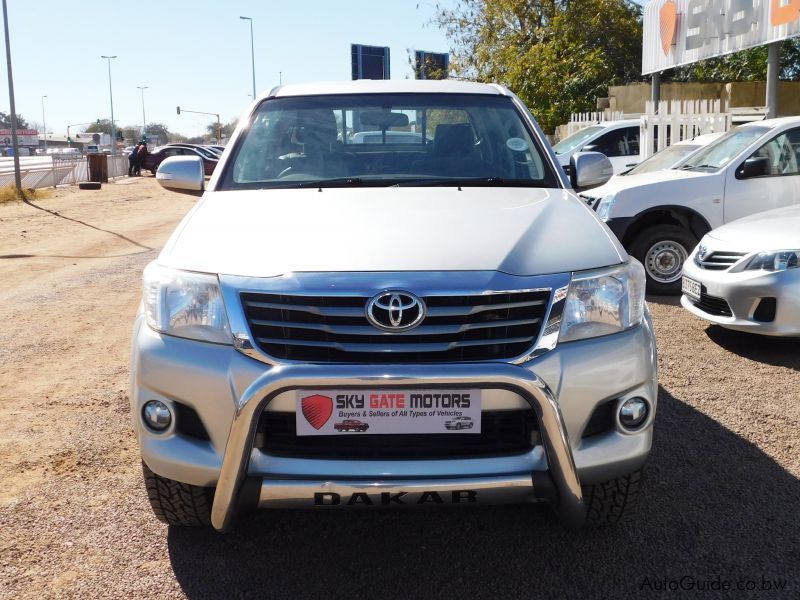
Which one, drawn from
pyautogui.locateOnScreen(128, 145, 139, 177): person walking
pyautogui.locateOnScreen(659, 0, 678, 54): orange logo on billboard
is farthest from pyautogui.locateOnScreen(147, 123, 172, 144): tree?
pyautogui.locateOnScreen(659, 0, 678, 54): orange logo on billboard

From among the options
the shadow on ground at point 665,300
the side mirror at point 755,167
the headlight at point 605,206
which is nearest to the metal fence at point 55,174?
the headlight at point 605,206

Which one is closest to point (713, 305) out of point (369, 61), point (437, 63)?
point (369, 61)

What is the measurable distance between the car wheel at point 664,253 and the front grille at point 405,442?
5.72m

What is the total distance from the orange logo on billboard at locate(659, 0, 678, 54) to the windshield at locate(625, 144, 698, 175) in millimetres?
6719

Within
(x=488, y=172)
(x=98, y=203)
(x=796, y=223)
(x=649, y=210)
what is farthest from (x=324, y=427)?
(x=98, y=203)

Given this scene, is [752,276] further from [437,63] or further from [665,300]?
[437,63]

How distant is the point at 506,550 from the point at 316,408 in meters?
0.98

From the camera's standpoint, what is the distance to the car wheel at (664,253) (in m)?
8.03

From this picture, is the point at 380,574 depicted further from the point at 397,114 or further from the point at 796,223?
the point at 796,223

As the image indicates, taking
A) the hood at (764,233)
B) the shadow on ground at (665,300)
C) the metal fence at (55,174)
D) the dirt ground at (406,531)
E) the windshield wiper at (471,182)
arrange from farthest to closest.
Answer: the metal fence at (55,174) < the shadow on ground at (665,300) < the hood at (764,233) < the windshield wiper at (471,182) < the dirt ground at (406,531)

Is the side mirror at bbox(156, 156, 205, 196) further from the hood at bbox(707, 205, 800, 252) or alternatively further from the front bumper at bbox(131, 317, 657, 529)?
the hood at bbox(707, 205, 800, 252)

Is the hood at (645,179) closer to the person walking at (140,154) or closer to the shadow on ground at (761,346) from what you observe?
the shadow on ground at (761,346)

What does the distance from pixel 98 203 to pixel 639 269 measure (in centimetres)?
2106

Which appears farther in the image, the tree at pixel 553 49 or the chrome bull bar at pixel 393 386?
the tree at pixel 553 49
